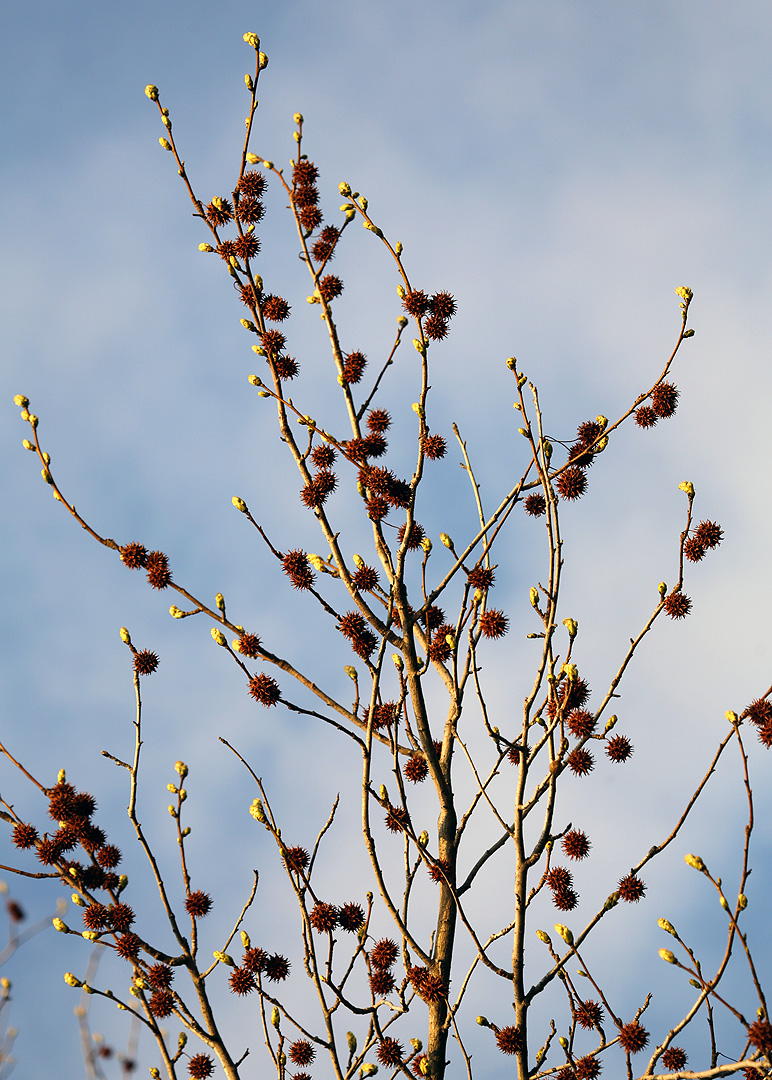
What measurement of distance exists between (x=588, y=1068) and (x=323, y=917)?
164 centimetres

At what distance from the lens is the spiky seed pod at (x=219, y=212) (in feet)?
20.7

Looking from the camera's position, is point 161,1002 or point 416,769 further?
point 416,769

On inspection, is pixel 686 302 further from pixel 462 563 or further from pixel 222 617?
pixel 222 617

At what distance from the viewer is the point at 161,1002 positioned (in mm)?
5473

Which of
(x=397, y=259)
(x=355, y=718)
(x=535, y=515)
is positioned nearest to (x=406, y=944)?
(x=355, y=718)

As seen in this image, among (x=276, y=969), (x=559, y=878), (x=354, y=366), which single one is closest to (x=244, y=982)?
(x=276, y=969)

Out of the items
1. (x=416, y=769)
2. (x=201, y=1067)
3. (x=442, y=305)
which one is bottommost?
(x=201, y=1067)

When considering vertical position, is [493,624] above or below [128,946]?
above

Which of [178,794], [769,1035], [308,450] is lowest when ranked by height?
[769,1035]

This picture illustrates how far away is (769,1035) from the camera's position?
4406 millimetres

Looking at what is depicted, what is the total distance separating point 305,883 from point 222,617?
66.8 inches

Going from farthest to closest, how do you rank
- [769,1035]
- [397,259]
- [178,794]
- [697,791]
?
1. [397,259]
2. [178,794]
3. [697,791]
4. [769,1035]

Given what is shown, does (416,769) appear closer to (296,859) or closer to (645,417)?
(296,859)

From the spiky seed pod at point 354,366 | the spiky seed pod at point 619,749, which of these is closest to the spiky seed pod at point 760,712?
the spiky seed pod at point 619,749
